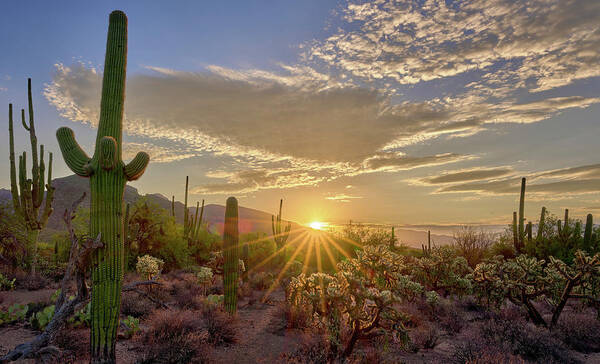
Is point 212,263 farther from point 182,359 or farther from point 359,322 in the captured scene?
point 359,322

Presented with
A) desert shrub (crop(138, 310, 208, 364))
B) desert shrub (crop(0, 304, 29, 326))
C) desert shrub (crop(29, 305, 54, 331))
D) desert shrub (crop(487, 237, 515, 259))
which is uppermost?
desert shrub (crop(138, 310, 208, 364))

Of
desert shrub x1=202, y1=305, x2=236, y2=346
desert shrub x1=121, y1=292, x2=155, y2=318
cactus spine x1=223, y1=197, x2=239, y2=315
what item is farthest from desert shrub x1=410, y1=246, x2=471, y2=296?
desert shrub x1=121, y1=292, x2=155, y2=318

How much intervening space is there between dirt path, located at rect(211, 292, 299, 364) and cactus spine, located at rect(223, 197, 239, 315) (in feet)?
2.52

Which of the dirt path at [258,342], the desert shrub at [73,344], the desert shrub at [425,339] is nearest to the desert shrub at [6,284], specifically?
the desert shrub at [73,344]

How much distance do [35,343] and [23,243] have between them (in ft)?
53.6

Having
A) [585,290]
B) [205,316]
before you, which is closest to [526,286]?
[585,290]

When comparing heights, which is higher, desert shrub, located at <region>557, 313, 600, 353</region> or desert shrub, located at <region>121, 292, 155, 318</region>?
desert shrub, located at <region>557, 313, 600, 353</region>

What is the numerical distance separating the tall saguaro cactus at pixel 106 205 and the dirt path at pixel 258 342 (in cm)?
223

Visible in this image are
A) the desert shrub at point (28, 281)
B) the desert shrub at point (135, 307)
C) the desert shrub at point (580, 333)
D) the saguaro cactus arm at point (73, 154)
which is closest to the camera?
the saguaro cactus arm at point (73, 154)

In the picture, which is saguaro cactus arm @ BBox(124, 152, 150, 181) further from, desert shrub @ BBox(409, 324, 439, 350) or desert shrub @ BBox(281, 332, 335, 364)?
desert shrub @ BBox(409, 324, 439, 350)

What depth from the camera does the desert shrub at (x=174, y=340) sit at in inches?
263

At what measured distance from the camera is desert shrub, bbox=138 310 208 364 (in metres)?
6.68

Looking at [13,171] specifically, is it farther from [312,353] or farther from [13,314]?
[312,353]

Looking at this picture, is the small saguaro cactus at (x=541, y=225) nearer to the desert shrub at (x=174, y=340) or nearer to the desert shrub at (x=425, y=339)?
the desert shrub at (x=425, y=339)
